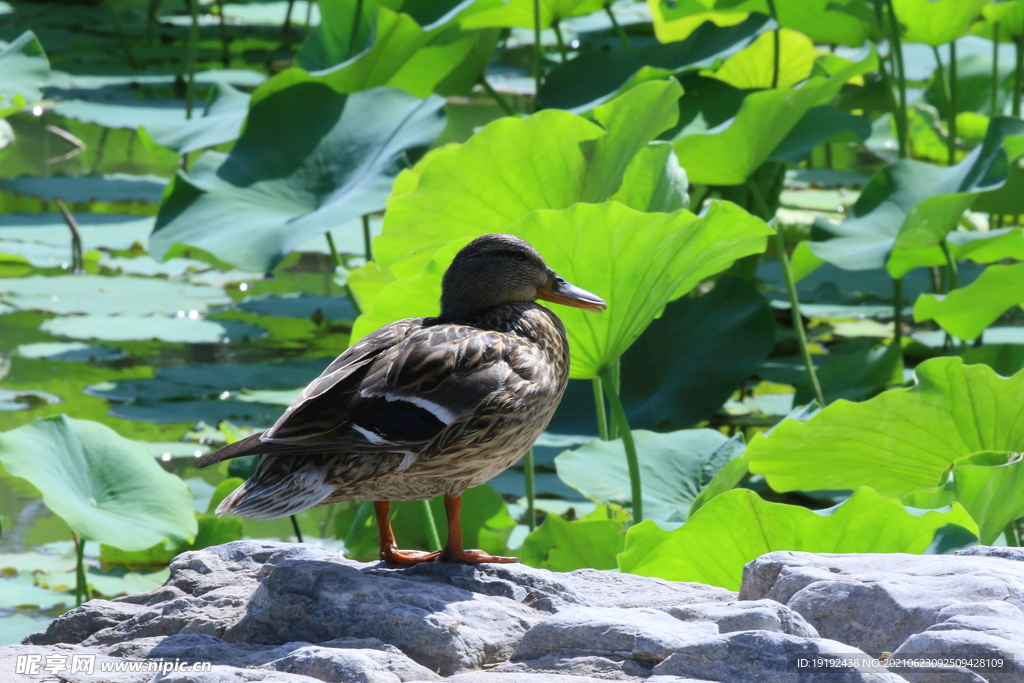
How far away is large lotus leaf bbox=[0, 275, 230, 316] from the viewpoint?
5.14m

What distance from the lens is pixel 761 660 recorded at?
63.3 inches

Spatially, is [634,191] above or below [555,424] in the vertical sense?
above

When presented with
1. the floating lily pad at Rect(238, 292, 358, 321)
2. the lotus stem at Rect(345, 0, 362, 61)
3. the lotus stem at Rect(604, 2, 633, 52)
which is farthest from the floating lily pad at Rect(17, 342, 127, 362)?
the lotus stem at Rect(604, 2, 633, 52)

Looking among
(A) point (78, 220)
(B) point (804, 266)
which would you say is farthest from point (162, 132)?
(B) point (804, 266)

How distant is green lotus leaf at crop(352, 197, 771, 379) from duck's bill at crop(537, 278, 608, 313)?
0.23 meters

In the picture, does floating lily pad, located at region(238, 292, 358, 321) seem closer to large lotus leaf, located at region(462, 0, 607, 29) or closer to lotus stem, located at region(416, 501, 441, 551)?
large lotus leaf, located at region(462, 0, 607, 29)

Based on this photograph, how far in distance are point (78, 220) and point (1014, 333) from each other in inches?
193

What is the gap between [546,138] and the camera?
3.13 m

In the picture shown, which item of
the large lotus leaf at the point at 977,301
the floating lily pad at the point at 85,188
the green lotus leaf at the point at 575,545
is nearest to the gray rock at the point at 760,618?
the green lotus leaf at the point at 575,545

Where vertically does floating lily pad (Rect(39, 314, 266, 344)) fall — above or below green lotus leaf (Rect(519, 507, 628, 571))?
below

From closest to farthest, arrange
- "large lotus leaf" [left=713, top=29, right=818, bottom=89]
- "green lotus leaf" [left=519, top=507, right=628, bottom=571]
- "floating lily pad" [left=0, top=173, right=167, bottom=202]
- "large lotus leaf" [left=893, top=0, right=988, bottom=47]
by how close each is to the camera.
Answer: "green lotus leaf" [left=519, top=507, right=628, bottom=571]
"large lotus leaf" [left=893, top=0, right=988, bottom=47]
"large lotus leaf" [left=713, top=29, right=818, bottom=89]
"floating lily pad" [left=0, top=173, right=167, bottom=202]

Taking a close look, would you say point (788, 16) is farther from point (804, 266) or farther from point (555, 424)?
point (555, 424)

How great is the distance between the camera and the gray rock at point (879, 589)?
1817 mm

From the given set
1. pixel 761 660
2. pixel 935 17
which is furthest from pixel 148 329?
pixel 761 660
